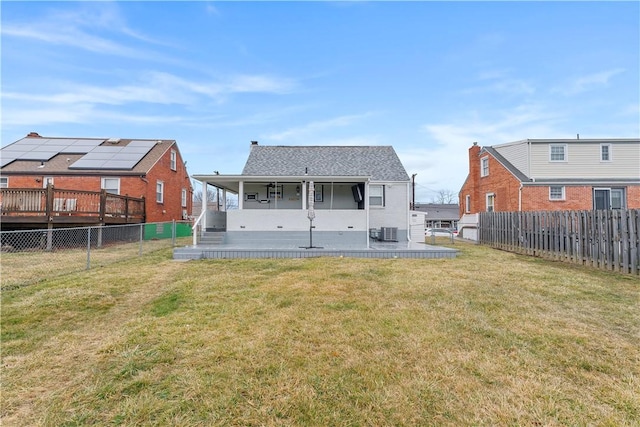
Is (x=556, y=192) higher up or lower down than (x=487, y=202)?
higher up

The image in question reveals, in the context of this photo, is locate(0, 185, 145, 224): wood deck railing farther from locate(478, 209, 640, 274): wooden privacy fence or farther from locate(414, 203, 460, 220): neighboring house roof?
locate(414, 203, 460, 220): neighboring house roof

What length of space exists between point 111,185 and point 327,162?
44.7ft

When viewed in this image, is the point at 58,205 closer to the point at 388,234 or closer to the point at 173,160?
the point at 173,160

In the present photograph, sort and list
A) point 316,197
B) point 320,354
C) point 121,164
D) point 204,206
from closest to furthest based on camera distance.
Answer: point 320,354
point 204,206
point 316,197
point 121,164

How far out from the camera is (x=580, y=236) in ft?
31.1

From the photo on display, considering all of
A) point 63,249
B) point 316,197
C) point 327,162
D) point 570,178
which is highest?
point 327,162

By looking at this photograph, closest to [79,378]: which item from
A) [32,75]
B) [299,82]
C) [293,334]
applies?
[293,334]

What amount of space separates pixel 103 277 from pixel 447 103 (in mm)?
19487

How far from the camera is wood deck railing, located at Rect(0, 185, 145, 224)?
1195 centimetres

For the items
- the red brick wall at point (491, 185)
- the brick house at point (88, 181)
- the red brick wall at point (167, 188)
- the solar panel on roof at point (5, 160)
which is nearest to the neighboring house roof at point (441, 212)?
the red brick wall at point (491, 185)

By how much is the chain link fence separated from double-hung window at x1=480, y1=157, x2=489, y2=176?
21954mm

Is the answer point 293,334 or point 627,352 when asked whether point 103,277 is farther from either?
point 627,352

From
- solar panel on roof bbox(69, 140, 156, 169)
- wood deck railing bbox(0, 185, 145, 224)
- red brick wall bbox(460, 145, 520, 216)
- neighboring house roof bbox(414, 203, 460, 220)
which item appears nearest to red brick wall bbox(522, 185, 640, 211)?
red brick wall bbox(460, 145, 520, 216)

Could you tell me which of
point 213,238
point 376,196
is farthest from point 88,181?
point 376,196
